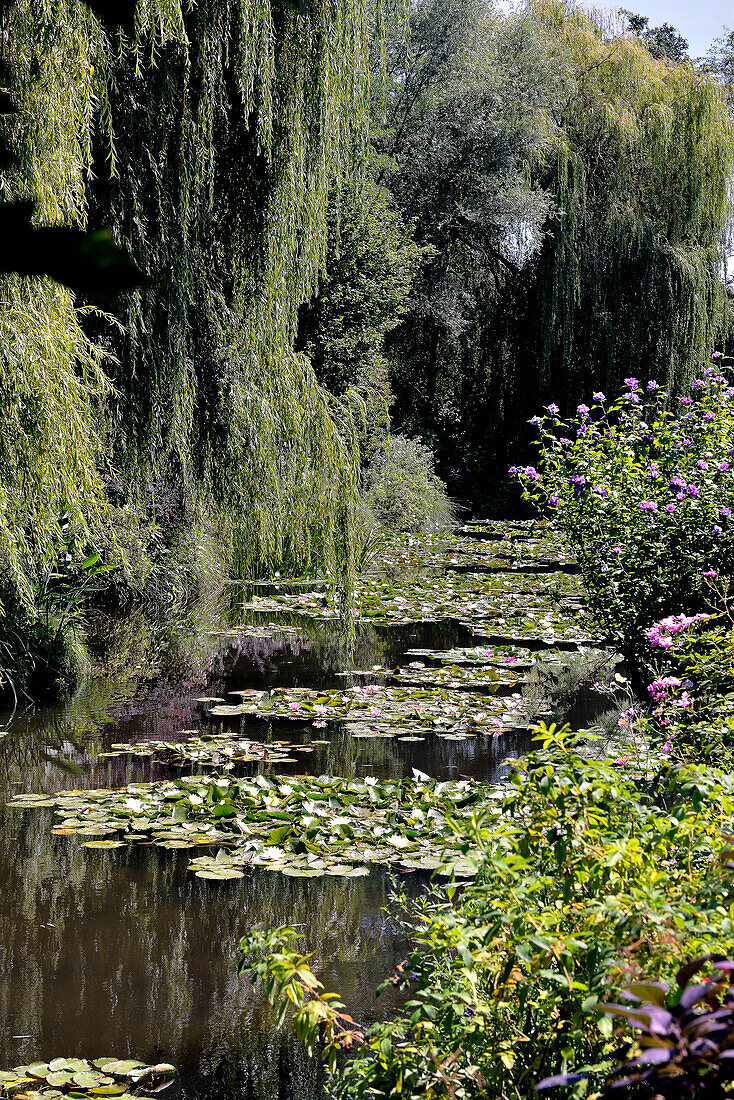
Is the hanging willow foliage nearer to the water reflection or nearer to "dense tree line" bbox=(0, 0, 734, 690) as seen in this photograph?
"dense tree line" bbox=(0, 0, 734, 690)

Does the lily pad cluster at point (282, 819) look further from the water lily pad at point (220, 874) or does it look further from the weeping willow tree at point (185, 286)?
the weeping willow tree at point (185, 286)

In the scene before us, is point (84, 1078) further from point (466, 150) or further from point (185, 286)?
point (466, 150)

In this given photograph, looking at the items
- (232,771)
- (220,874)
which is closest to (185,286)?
(232,771)

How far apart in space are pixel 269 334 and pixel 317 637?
3.18 meters

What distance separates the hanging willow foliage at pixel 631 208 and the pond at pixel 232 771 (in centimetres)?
986

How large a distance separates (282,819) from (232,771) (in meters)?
0.77

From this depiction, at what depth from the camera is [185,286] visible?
5355 mm

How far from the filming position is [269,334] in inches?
238

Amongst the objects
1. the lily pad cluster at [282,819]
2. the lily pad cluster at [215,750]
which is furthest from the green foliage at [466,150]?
the lily pad cluster at [282,819]

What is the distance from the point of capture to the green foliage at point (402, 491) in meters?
15.7

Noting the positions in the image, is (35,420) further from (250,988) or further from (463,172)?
(463,172)

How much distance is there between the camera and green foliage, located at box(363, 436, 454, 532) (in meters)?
15.7

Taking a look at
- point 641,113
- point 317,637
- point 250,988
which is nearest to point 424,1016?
point 250,988

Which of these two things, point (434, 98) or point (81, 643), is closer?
point (81, 643)
